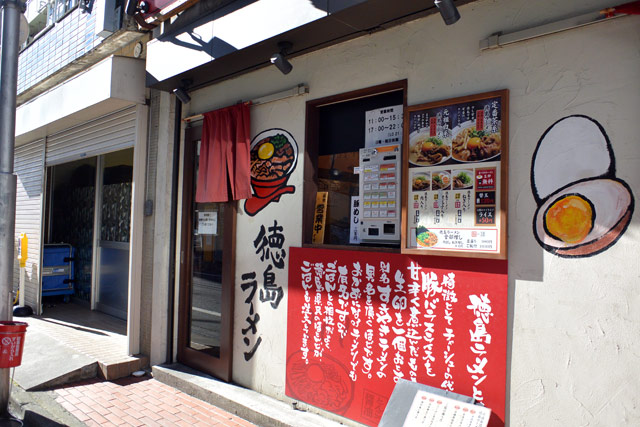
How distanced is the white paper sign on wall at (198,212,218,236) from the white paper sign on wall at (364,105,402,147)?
232 centimetres

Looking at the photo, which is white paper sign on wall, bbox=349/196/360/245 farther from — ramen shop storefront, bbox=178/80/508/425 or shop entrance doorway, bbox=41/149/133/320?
shop entrance doorway, bbox=41/149/133/320

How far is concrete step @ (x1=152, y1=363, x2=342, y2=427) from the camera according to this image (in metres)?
4.17

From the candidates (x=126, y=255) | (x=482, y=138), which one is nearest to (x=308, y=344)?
(x=482, y=138)

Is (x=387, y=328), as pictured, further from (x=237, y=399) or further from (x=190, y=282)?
(x=190, y=282)

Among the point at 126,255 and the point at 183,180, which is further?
the point at 126,255

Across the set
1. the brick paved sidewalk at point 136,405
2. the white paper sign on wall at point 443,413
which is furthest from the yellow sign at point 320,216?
the brick paved sidewalk at point 136,405

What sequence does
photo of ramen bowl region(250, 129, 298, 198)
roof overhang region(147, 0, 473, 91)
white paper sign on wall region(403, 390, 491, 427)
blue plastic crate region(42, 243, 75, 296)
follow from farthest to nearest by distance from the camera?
blue plastic crate region(42, 243, 75, 296)
photo of ramen bowl region(250, 129, 298, 198)
roof overhang region(147, 0, 473, 91)
white paper sign on wall region(403, 390, 491, 427)

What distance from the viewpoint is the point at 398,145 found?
4.07 metres

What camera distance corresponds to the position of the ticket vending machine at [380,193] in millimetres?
4070

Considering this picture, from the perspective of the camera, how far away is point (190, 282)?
5.91 metres

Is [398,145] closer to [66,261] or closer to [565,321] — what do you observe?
[565,321]

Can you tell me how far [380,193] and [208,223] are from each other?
255 cm

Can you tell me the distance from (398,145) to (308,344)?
2.11 metres

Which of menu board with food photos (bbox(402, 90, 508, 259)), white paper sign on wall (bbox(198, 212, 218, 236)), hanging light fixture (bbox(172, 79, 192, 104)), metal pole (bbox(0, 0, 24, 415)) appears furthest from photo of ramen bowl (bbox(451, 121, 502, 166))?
metal pole (bbox(0, 0, 24, 415))
